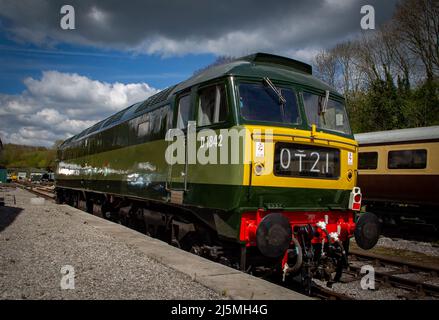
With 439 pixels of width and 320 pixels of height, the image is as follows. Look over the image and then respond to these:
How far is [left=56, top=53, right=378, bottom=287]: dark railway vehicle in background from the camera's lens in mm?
5977

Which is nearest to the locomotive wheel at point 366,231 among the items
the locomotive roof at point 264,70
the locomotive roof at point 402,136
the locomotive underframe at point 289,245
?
the locomotive underframe at point 289,245

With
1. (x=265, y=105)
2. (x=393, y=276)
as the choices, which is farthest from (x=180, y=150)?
(x=393, y=276)

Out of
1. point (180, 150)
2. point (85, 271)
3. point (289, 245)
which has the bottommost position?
point (85, 271)

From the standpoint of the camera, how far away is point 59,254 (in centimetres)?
758

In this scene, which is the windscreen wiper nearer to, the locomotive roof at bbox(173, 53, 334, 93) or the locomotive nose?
the locomotive roof at bbox(173, 53, 334, 93)

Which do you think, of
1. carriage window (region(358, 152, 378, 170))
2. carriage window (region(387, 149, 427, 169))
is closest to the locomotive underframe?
carriage window (region(387, 149, 427, 169))

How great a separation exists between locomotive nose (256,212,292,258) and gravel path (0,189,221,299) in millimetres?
983

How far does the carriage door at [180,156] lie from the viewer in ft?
24.0

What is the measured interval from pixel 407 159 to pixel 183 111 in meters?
9.56

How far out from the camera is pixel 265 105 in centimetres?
648

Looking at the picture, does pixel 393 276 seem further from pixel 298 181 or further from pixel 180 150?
pixel 180 150

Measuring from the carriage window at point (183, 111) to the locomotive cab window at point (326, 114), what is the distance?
6.82 ft

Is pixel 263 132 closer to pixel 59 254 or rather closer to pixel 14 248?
pixel 59 254
